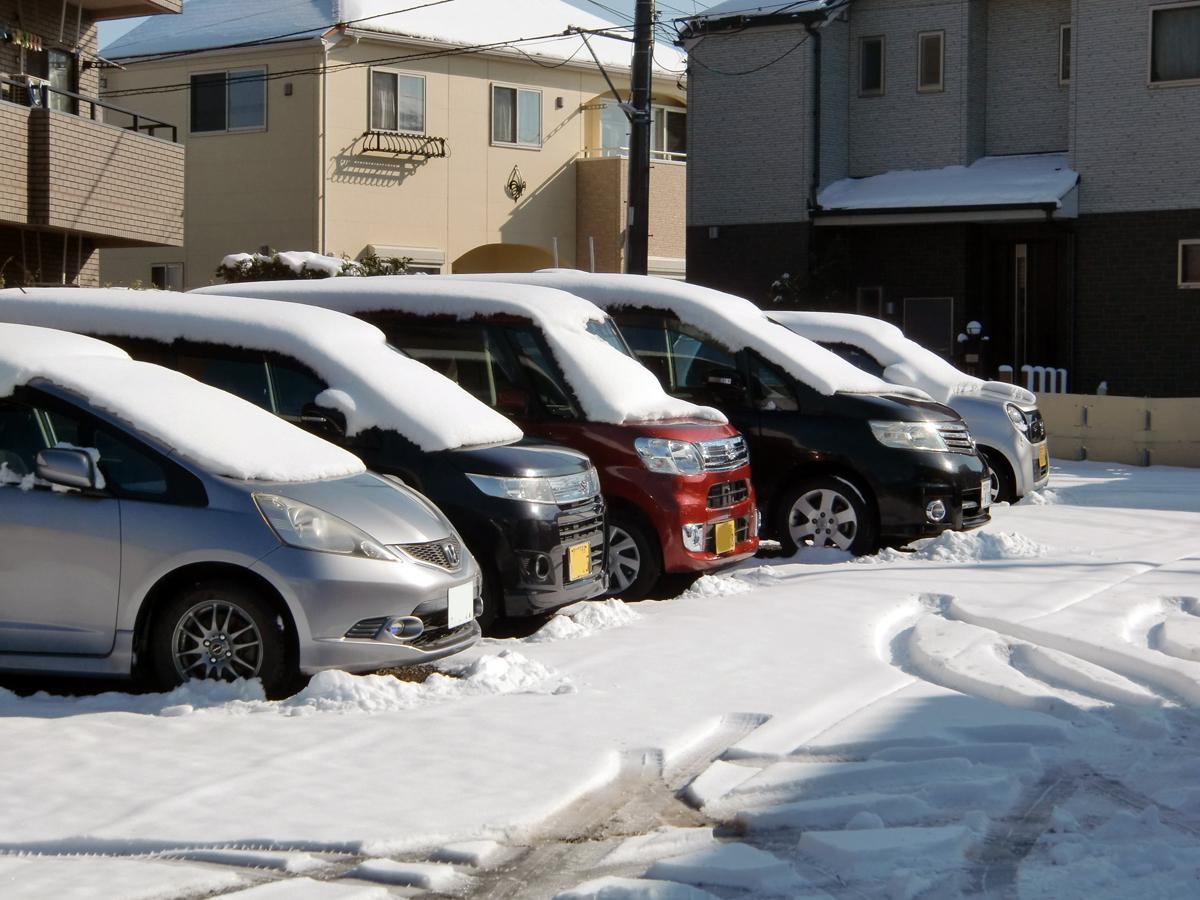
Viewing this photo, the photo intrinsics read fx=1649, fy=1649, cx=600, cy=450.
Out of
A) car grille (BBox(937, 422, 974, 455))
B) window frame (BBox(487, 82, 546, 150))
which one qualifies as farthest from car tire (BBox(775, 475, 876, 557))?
window frame (BBox(487, 82, 546, 150))

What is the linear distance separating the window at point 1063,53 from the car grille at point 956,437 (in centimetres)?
1662

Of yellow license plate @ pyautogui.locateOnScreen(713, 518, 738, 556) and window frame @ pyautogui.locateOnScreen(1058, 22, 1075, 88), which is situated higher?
window frame @ pyautogui.locateOnScreen(1058, 22, 1075, 88)

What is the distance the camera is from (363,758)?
6207mm

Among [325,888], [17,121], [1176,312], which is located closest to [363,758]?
[325,888]

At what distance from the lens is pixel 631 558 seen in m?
10.0

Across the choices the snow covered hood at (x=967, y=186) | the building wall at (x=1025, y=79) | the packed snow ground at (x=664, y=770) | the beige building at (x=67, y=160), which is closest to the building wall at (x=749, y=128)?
the snow covered hood at (x=967, y=186)

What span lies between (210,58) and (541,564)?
26.3 meters

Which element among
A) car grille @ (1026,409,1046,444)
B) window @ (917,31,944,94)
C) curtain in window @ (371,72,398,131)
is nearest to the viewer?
car grille @ (1026,409,1046,444)

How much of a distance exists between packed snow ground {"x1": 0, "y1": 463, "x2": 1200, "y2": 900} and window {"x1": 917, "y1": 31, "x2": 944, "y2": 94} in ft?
66.0

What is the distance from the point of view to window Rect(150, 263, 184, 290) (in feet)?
109

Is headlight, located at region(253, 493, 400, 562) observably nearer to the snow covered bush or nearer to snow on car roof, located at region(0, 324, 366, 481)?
snow on car roof, located at region(0, 324, 366, 481)

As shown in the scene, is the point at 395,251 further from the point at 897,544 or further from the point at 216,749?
the point at 216,749

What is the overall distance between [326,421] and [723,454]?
2.72 metres

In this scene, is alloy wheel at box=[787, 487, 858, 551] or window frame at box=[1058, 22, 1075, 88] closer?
→ alloy wheel at box=[787, 487, 858, 551]
